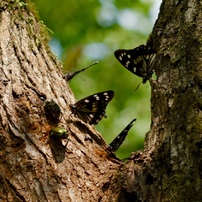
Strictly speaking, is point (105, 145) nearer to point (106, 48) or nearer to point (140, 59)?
point (140, 59)

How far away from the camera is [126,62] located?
399cm

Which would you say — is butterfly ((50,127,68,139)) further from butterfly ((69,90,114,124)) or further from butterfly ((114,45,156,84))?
butterfly ((114,45,156,84))

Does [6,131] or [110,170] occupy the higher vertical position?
[6,131]

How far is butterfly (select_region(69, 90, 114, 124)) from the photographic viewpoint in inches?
138

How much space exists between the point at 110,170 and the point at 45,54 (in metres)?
1.20

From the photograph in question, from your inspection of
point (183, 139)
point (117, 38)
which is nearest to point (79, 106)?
point (183, 139)

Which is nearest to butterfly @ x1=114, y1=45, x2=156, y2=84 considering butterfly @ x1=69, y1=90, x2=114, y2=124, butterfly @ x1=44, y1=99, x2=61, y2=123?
butterfly @ x1=69, y1=90, x2=114, y2=124

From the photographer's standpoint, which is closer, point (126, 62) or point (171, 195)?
point (171, 195)

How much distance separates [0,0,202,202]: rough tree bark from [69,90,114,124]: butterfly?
11 cm

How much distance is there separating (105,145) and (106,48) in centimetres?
472

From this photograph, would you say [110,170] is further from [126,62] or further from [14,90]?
[126,62]

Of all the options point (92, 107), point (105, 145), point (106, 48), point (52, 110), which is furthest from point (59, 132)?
point (106, 48)

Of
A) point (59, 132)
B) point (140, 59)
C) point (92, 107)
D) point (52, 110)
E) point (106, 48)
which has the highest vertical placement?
point (106, 48)

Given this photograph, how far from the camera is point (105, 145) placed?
332 cm
